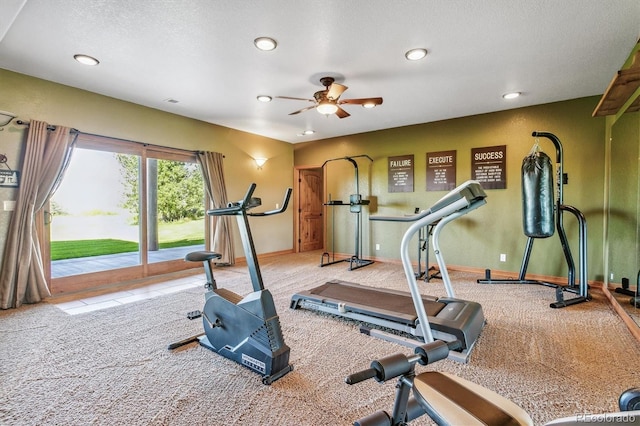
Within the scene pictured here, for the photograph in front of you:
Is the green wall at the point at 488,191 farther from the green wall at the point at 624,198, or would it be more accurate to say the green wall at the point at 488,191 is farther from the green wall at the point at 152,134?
the green wall at the point at 152,134

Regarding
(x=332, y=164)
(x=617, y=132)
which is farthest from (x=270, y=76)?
(x=617, y=132)

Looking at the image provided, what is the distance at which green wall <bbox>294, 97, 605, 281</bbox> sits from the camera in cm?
449

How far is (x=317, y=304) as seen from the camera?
339 cm

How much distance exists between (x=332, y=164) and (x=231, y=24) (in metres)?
4.64

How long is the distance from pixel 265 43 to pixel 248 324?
8.38ft

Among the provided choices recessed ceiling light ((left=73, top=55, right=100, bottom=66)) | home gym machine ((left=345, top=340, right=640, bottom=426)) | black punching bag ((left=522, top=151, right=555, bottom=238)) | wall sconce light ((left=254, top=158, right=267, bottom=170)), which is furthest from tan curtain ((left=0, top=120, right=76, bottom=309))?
black punching bag ((left=522, top=151, right=555, bottom=238))

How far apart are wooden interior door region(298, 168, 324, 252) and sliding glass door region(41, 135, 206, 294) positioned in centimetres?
264

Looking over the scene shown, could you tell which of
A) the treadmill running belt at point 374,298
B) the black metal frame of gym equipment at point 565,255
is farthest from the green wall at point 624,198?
the treadmill running belt at point 374,298

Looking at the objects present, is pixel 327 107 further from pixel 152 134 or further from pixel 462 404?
pixel 462 404

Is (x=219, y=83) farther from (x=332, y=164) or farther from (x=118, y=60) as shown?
(x=332, y=164)

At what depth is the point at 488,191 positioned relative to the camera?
525 cm

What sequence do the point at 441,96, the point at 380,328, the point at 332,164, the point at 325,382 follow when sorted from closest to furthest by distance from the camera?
the point at 325,382
the point at 380,328
the point at 441,96
the point at 332,164

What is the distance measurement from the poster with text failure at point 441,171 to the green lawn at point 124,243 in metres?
4.48

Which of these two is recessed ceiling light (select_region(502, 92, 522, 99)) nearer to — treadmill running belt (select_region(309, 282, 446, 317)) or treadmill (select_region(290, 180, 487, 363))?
treadmill (select_region(290, 180, 487, 363))
